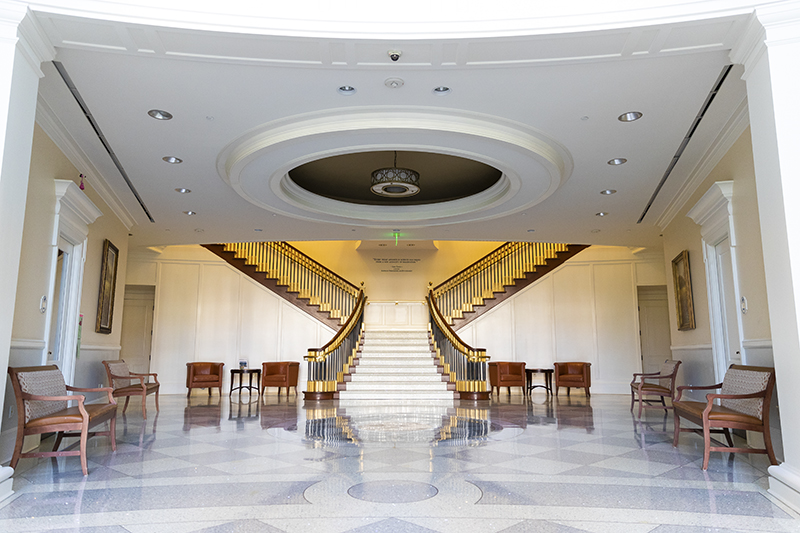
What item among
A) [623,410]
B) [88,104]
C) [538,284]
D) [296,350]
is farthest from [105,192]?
[538,284]

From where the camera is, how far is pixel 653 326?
12547mm

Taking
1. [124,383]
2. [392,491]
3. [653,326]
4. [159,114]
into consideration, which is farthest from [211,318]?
[653,326]

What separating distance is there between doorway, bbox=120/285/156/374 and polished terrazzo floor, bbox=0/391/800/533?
7265 millimetres

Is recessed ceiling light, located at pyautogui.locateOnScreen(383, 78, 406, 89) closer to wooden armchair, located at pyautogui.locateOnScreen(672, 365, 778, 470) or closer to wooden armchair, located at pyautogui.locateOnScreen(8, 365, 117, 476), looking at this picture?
wooden armchair, located at pyautogui.locateOnScreen(8, 365, 117, 476)

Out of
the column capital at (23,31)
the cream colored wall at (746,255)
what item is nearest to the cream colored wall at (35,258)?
the column capital at (23,31)

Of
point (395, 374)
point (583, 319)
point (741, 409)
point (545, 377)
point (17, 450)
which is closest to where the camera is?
point (17, 450)

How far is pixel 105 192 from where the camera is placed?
7.26 m

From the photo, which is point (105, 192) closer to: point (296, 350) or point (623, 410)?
point (296, 350)

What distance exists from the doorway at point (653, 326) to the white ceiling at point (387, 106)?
5.41 meters

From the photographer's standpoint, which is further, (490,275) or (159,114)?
(490,275)

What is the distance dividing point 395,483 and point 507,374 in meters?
8.19

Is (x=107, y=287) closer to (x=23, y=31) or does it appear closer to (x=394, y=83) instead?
(x=23, y=31)

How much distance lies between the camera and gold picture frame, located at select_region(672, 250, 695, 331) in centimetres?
747

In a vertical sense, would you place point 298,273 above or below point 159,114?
below
